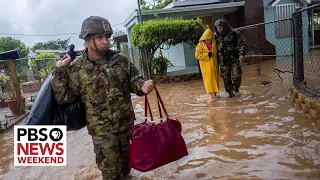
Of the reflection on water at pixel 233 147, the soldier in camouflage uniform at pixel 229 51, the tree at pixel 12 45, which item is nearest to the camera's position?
the reflection on water at pixel 233 147

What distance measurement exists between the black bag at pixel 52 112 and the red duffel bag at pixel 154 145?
626 millimetres

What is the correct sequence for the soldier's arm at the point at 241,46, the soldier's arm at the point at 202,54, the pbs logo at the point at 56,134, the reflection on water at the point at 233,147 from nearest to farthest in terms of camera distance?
the reflection on water at the point at 233,147 → the pbs logo at the point at 56,134 → the soldier's arm at the point at 241,46 → the soldier's arm at the point at 202,54

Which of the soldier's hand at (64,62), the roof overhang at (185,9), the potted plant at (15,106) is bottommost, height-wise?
the potted plant at (15,106)

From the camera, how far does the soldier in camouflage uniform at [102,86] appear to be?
2664mm

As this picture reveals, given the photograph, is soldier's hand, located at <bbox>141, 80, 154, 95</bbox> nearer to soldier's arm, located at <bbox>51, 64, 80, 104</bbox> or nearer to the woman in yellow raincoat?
soldier's arm, located at <bbox>51, 64, 80, 104</bbox>

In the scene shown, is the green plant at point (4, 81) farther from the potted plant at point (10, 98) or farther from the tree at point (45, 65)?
the tree at point (45, 65)

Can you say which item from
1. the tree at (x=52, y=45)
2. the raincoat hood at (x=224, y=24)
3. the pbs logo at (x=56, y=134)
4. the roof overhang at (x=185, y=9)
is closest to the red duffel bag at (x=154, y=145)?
the pbs logo at (x=56, y=134)

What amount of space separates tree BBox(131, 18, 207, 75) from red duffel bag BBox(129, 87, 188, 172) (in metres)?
7.95

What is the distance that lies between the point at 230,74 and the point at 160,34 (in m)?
4.34

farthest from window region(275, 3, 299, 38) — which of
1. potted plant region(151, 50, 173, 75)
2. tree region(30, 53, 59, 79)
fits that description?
tree region(30, 53, 59, 79)

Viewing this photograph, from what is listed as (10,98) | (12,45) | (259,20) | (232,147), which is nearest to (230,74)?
(232,147)

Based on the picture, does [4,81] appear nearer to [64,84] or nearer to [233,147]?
[64,84]

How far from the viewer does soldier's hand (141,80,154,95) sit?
2.62m

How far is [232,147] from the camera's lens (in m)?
3.76
